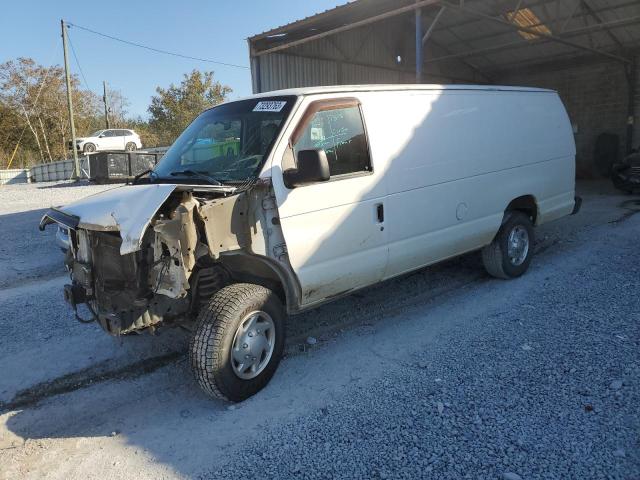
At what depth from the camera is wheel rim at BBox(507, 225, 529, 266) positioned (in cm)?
578

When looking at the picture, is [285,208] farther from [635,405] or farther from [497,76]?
[497,76]

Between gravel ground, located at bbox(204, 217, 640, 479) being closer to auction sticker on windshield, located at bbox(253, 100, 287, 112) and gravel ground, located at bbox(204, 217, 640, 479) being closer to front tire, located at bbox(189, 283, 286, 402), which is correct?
front tire, located at bbox(189, 283, 286, 402)

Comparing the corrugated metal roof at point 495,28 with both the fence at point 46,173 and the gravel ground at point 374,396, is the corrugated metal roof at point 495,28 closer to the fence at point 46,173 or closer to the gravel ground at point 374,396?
the gravel ground at point 374,396

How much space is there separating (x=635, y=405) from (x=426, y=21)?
52.8 ft

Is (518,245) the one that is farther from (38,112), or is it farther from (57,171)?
(38,112)

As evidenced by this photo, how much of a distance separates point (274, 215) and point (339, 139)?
0.92 meters

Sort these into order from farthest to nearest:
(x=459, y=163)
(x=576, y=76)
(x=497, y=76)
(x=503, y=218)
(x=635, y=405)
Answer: (x=497, y=76) → (x=576, y=76) → (x=503, y=218) → (x=459, y=163) → (x=635, y=405)

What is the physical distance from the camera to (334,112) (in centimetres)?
398

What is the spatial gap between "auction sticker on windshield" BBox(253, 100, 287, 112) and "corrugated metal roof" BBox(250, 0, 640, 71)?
26.0ft

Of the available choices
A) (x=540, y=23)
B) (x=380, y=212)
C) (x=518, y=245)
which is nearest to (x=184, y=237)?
(x=380, y=212)

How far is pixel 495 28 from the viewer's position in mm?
15625

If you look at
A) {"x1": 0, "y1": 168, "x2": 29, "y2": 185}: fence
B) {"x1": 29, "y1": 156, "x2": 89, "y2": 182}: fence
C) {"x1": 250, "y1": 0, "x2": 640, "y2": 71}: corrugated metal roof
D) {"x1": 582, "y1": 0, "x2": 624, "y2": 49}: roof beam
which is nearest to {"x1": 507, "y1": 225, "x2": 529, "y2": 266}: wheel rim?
{"x1": 250, "y1": 0, "x2": 640, "y2": 71}: corrugated metal roof

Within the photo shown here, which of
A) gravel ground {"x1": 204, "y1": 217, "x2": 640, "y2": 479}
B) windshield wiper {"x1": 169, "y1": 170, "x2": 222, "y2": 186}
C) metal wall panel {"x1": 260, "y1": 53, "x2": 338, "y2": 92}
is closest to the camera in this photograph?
gravel ground {"x1": 204, "y1": 217, "x2": 640, "y2": 479}

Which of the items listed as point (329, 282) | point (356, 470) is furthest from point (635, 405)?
point (329, 282)
